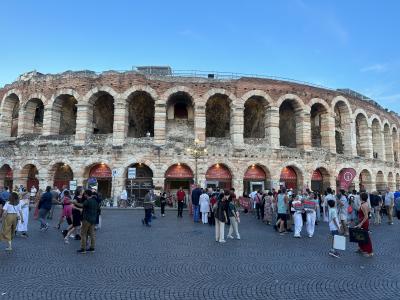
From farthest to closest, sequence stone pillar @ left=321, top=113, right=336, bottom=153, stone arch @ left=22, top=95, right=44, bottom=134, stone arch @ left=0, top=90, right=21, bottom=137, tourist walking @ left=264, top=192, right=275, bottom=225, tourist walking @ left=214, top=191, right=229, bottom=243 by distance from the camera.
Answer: stone arch @ left=0, top=90, right=21, bottom=137 < stone pillar @ left=321, top=113, right=336, bottom=153 < stone arch @ left=22, top=95, right=44, bottom=134 < tourist walking @ left=264, top=192, right=275, bottom=225 < tourist walking @ left=214, top=191, right=229, bottom=243

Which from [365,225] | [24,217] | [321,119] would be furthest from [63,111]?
[365,225]

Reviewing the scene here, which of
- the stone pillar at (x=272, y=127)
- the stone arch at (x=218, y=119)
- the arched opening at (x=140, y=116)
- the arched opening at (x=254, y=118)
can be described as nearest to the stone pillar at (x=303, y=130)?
the stone pillar at (x=272, y=127)

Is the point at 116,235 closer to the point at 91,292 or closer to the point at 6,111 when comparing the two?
the point at 91,292

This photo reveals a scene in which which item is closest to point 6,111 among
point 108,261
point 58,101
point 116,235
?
point 58,101

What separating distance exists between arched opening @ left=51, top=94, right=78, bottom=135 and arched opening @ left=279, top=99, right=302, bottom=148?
18.3 m

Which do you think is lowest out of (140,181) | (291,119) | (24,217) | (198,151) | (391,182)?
(24,217)

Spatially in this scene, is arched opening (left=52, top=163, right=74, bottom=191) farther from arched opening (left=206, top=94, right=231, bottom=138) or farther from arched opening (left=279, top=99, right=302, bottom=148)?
arched opening (left=279, top=99, right=302, bottom=148)

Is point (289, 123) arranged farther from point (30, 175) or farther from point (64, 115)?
point (30, 175)

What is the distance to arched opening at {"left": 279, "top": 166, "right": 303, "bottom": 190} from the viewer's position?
24.1 meters

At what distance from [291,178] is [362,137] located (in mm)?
10155

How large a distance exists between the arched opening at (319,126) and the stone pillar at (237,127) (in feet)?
24.9

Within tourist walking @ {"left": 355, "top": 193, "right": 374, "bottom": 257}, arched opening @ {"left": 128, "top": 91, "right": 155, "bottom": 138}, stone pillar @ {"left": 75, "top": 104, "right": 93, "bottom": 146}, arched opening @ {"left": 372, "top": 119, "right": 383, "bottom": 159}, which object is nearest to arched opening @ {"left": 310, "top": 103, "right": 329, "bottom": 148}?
arched opening @ {"left": 372, "top": 119, "right": 383, "bottom": 159}

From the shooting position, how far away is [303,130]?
2466 centimetres

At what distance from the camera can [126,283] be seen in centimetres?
529
